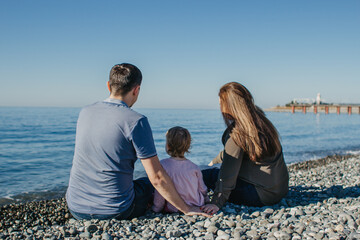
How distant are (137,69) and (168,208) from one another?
1697 millimetres

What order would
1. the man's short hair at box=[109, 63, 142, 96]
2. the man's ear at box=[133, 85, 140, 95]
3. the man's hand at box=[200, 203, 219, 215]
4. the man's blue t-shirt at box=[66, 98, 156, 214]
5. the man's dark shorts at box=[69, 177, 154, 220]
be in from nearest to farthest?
the man's blue t-shirt at box=[66, 98, 156, 214] → the man's short hair at box=[109, 63, 142, 96] → the man's ear at box=[133, 85, 140, 95] → the man's dark shorts at box=[69, 177, 154, 220] → the man's hand at box=[200, 203, 219, 215]

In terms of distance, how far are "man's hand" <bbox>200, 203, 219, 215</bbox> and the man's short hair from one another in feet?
5.30

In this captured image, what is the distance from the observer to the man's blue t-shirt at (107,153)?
8.55 feet

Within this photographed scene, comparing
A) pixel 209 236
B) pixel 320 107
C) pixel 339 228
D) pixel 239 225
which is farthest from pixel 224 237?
pixel 320 107

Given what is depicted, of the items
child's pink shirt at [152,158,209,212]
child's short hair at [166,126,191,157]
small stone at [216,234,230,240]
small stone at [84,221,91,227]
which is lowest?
small stone at [216,234,230,240]

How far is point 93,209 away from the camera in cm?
294

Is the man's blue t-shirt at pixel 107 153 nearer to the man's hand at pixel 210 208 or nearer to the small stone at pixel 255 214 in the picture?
the man's hand at pixel 210 208

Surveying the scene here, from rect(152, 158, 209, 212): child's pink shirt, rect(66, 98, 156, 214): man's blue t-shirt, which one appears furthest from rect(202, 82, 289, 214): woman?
rect(66, 98, 156, 214): man's blue t-shirt

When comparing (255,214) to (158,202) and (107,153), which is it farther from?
(107,153)

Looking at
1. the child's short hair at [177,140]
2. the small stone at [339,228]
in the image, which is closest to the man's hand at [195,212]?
the child's short hair at [177,140]

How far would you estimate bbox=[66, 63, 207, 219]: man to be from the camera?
262 cm

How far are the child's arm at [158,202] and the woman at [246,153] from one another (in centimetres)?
50

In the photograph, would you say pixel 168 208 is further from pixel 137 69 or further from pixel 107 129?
pixel 137 69

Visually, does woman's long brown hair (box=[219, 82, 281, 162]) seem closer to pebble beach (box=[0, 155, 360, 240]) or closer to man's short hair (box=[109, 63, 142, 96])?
pebble beach (box=[0, 155, 360, 240])
